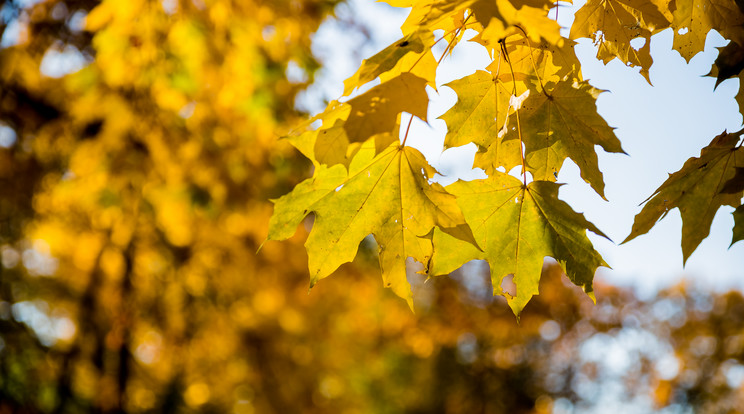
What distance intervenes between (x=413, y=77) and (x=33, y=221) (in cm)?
509

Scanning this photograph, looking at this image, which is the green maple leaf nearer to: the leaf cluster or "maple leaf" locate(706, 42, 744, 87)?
the leaf cluster

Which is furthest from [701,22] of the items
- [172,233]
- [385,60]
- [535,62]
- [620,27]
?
[172,233]

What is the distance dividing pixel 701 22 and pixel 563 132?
36 cm

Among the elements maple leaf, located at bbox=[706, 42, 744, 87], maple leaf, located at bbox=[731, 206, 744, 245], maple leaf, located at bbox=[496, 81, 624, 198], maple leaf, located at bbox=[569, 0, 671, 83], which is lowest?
maple leaf, located at bbox=[731, 206, 744, 245]

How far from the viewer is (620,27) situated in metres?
1.11

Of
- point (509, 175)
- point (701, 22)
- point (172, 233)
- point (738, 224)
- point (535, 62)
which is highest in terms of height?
point (172, 233)

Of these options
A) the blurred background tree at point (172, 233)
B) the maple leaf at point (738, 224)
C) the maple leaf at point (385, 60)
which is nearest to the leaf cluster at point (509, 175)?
the maple leaf at point (738, 224)

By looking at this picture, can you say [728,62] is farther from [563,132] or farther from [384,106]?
[384,106]

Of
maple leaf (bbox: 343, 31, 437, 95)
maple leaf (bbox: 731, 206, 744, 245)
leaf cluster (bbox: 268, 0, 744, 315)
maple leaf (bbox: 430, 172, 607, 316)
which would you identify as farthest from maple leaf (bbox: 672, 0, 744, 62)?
maple leaf (bbox: 343, 31, 437, 95)

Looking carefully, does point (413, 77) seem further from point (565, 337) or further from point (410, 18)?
point (565, 337)

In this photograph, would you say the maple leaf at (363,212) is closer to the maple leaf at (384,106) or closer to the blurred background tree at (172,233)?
the maple leaf at (384,106)

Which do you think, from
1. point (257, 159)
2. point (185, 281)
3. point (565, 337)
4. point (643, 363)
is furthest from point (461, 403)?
point (257, 159)

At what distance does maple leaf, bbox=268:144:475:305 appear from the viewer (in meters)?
1.06

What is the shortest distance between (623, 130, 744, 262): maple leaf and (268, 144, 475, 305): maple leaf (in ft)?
1.47
